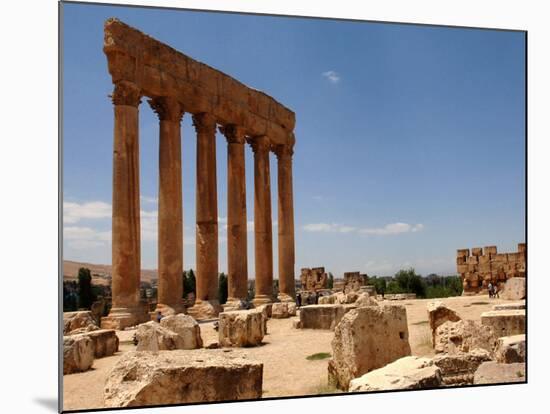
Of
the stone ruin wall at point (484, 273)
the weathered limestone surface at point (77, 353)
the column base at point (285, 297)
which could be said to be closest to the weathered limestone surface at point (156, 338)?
the weathered limestone surface at point (77, 353)

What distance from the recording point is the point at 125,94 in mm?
18594

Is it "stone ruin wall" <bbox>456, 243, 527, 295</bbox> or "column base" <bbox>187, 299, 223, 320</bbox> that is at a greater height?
"stone ruin wall" <bbox>456, 243, 527, 295</bbox>

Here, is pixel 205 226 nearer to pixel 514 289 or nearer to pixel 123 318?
pixel 123 318

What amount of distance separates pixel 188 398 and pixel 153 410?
1.52 feet

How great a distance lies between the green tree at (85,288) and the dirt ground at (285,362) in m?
1.47

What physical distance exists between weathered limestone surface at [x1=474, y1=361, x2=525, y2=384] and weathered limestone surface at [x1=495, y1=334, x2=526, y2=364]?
90mm

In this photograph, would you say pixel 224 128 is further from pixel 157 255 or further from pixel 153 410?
pixel 153 410

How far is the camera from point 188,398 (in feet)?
27.6

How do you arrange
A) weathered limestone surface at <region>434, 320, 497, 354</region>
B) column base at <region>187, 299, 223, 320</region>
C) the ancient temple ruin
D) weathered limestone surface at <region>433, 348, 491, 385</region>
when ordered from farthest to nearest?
column base at <region>187, 299, 223, 320</region> < the ancient temple ruin < weathered limestone surface at <region>434, 320, 497, 354</region> < weathered limestone surface at <region>433, 348, 491, 385</region>

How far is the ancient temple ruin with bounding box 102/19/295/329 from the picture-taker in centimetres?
1805

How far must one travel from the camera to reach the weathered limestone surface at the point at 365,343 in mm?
9750

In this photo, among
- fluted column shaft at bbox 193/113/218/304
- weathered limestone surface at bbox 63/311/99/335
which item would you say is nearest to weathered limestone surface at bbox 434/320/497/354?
weathered limestone surface at bbox 63/311/99/335

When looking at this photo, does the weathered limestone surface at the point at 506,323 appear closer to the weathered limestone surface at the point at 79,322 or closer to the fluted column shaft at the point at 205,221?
the weathered limestone surface at the point at 79,322

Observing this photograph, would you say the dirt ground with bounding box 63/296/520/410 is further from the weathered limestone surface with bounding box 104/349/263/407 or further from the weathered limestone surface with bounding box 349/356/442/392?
the weathered limestone surface with bounding box 349/356/442/392
